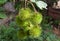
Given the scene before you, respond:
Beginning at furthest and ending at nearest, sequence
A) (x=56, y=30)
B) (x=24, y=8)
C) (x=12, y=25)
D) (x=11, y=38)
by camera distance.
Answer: (x=56, y=30)
(x=12, y=25)
(x=11, y=38)
(x=24, y=8)

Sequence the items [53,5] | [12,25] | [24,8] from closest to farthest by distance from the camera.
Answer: [24,8] < [12,25] < [53,5]

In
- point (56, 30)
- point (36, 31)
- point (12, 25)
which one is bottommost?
point (56, 30)

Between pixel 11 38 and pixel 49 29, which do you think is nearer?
pixel 11 38

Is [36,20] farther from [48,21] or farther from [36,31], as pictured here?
[48,21]

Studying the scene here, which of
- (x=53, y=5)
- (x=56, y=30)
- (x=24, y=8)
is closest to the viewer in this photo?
(x=24, y=8)

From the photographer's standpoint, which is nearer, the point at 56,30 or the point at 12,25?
the point at 12,25

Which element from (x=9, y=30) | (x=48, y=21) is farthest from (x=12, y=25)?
(x=48, y=21)

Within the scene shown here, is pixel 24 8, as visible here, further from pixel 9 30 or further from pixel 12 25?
pixel 12 25

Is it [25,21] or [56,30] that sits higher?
[25,21]

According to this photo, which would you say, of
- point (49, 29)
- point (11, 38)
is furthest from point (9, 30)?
point (49, 29)
